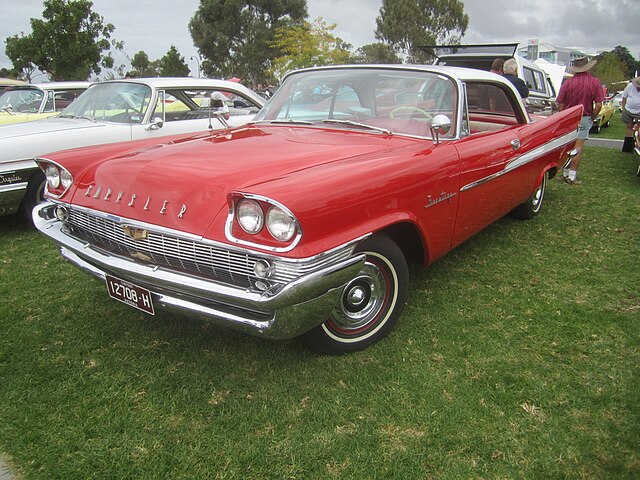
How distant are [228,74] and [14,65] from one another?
18553mm

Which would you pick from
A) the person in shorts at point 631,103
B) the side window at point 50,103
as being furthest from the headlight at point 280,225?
the person in shorts at point 631,103

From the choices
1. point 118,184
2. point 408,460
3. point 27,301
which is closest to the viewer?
point 408,460

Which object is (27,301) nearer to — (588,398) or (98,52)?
(588,398)

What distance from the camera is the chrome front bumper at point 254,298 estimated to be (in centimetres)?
205

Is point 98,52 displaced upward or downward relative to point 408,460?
upward

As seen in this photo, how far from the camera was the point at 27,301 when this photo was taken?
333cm

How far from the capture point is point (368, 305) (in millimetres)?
2715

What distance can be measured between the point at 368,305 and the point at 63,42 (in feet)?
93.2

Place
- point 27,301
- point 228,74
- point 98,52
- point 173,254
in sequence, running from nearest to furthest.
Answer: point 173,254, point 27,301, point 98,52, point 228,74

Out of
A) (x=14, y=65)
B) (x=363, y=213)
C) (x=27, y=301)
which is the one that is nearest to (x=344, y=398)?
(x=363, y=213)

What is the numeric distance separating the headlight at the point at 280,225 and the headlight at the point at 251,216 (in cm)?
4

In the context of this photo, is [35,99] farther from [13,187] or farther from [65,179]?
[65,179]

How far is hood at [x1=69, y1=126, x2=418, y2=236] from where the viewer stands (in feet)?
7.29

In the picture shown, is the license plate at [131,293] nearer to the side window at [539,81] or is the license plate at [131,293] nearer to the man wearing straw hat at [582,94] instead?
the man wearing straw hat at [582,94]
